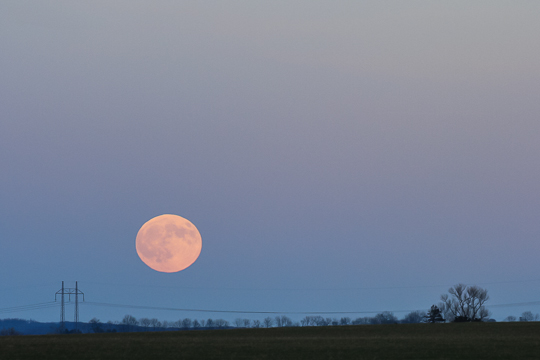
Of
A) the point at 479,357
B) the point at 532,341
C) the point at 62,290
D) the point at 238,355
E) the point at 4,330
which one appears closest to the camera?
the point at 479,357

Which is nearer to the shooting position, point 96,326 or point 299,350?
point 299,350

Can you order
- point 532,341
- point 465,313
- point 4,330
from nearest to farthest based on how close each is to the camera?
point 532,341 → point 4,330 → point 465,313

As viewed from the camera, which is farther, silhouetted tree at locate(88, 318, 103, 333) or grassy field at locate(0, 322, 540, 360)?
silhouetted tree at locate(88, 318, 103, 333)

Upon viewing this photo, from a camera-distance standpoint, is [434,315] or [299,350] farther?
[434,315]

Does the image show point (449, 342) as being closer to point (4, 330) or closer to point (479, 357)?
point (479, 357)

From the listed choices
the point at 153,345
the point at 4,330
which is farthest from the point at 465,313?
the point at 153,345

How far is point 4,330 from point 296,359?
397ft

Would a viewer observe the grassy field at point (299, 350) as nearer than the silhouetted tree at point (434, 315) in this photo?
Yes

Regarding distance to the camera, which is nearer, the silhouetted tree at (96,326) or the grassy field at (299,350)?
the grassy field at (299,350)

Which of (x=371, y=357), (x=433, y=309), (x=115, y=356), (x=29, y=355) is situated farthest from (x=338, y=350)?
(x=433, y=309)

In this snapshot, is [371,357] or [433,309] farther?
[433,309]

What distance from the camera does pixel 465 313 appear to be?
15250cm

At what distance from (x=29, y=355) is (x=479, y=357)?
30056 mm

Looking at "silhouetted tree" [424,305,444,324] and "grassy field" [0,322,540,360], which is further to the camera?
"silhouetted tree" [424,305,444,324]
